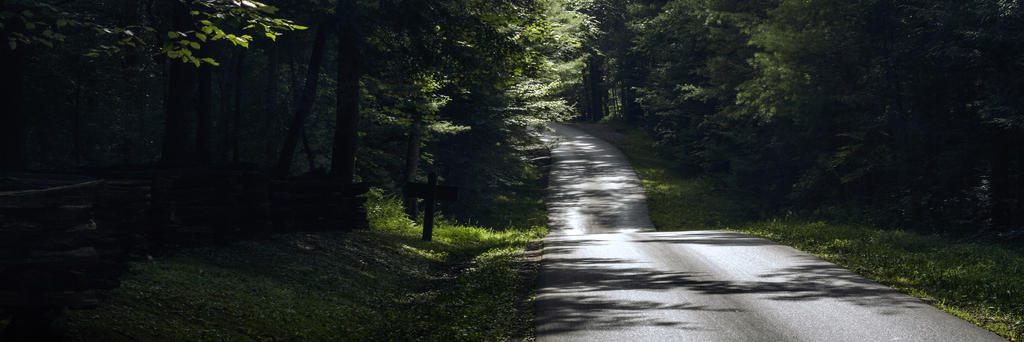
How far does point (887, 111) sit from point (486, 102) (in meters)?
13.4

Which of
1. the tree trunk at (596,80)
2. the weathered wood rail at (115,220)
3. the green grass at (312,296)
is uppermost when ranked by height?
the tree trunk at (596,80)

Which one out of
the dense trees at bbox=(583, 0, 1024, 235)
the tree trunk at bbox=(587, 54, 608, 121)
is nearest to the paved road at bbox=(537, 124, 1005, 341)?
the dense trees at bbox=(583, 0, 1024, 235)

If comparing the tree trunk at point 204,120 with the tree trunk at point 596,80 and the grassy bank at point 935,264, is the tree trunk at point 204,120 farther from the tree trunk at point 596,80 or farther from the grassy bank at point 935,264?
the tree trunk at point 596,80

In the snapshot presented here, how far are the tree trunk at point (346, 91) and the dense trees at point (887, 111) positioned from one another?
48.7 ft

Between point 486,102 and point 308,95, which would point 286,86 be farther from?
point 308,95

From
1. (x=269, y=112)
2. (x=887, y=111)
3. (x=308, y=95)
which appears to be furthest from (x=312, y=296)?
(x=887, y=111)

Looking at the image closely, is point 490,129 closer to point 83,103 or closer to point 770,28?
point 770,28

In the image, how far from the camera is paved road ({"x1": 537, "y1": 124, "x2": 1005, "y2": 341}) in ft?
28.2

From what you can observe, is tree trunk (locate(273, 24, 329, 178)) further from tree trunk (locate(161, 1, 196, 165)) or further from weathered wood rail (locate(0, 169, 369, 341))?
tree trunk (locate(161, 1, 196, 165))

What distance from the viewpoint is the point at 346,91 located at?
17.6 m

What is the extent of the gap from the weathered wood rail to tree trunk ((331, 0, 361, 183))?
4.17 ft

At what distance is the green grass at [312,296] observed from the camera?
302 inches

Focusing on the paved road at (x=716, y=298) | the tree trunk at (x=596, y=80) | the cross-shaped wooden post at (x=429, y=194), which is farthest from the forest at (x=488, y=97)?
the tree trunk at (x=596, y=80)

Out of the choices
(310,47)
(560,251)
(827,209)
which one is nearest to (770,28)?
(827,209)
